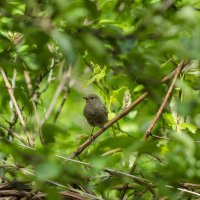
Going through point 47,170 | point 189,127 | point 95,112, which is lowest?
point 95,112

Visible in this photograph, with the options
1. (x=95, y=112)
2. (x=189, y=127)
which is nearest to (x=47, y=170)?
(x=189, y=127)

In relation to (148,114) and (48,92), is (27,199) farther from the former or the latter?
(48,92)

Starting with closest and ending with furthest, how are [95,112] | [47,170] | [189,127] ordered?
1. [47,170]
2. [189,127]
3. [95,112]

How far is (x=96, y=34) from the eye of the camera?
1.12 metres

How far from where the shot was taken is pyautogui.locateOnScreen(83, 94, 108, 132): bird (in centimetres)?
314

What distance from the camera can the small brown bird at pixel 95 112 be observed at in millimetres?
3148

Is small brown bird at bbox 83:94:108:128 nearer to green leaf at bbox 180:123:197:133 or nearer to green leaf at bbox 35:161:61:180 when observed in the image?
green leaf at bbox 180:123:197:133

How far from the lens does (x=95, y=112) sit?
127 inches

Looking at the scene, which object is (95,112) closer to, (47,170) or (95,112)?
(95,112)

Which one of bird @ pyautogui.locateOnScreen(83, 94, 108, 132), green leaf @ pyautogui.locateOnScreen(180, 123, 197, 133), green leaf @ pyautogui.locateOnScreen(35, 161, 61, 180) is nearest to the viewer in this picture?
Answer: green leaf @ pyautogui.locateOnScreen(35, 161, 61, 180)

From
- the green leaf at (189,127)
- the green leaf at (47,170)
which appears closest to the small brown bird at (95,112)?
the green leaf at (189,127)

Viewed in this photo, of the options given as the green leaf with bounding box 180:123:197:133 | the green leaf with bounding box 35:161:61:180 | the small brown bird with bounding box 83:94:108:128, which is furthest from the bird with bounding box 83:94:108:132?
the green leaf with bounding box 35:161:61:180

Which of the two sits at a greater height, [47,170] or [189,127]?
[47,170]

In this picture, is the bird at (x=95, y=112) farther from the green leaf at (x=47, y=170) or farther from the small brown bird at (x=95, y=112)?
the green leaf at (x=47, y=170)
